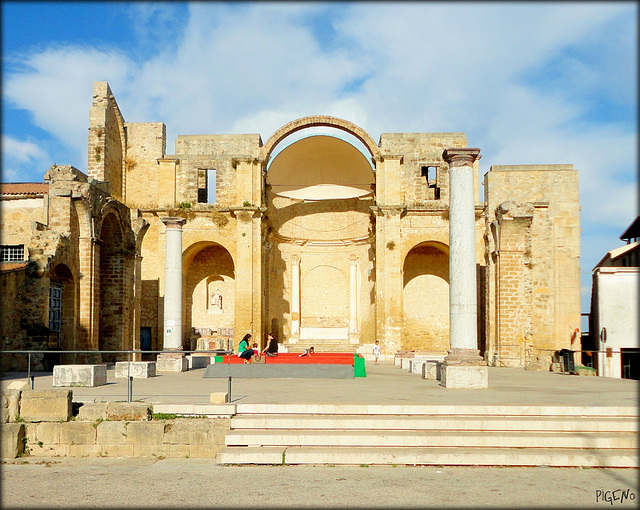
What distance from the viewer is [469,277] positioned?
1475 centimetres

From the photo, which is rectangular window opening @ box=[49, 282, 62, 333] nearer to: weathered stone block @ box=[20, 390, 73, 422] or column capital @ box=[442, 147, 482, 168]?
weathered stone block @ box=[20, 390, 73, 422]

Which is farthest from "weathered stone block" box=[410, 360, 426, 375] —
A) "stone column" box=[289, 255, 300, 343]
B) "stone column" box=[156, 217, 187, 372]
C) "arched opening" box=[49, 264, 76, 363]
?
"stone column" box=[289, 255, 300, 343]

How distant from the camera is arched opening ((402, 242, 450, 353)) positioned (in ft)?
103

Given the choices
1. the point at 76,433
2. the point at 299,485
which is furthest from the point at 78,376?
the point at 299,485

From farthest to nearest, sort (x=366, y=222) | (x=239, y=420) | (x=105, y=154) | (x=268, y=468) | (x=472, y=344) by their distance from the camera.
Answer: (x=366, y=222), (x=105, y=154), (x=472, y=344), (x=239, y=420), (x=268, y=468)

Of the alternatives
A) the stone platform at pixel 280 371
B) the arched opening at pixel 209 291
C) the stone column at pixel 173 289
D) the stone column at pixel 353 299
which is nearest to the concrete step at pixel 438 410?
the stone platform at pixel 280 371

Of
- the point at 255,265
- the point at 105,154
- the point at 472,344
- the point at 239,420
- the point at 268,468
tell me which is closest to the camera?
the point at 268,468

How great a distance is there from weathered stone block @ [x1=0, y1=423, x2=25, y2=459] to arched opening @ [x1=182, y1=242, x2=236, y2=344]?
22983 mm

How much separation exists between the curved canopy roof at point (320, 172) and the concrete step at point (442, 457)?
88.4 ft

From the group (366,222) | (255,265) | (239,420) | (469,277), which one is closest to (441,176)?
(366,222)

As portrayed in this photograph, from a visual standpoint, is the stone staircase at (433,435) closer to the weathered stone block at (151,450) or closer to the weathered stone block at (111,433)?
the weathered stone block at (151,450)

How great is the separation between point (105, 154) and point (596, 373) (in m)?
25.5

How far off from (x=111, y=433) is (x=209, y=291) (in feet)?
78.2

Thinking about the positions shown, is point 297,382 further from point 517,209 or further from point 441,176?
point 441,176
